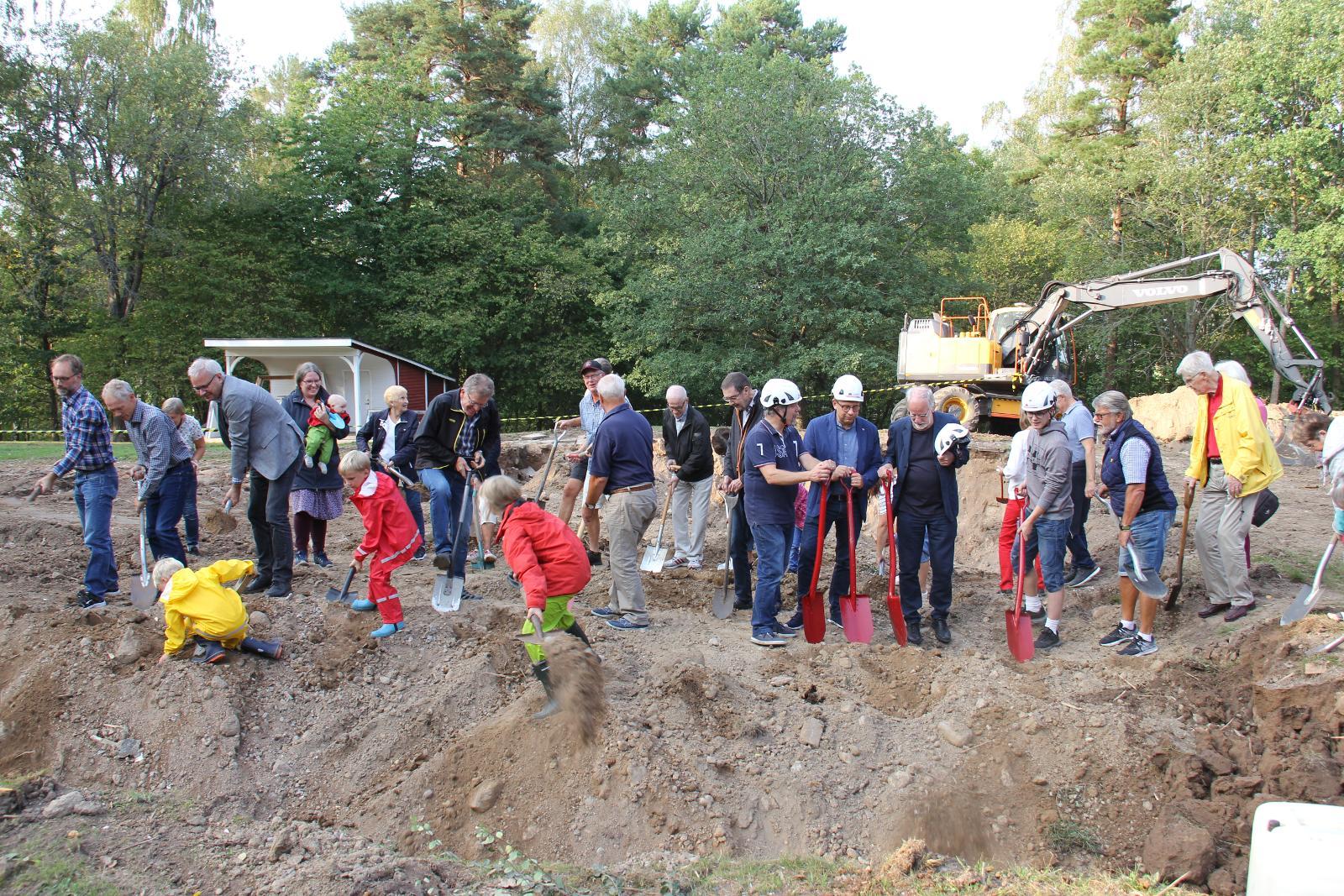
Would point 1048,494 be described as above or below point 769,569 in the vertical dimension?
above

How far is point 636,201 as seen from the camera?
83.8 feet

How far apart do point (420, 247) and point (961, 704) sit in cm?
2611

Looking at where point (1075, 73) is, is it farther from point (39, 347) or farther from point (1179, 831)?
point (39, 347)

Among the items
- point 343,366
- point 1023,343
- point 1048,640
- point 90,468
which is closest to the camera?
point 90,468

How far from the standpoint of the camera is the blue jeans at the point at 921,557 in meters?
6.28

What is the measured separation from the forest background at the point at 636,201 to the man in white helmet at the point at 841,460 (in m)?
15.4

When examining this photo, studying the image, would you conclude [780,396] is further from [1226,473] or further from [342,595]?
[342,595]

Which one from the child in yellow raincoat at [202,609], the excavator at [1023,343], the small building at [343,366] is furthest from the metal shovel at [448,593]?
the small building at [343,366]

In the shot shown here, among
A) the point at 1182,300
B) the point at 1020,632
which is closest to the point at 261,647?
the point at 1020,632

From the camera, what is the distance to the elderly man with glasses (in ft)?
23.3

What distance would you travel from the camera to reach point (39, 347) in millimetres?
28938

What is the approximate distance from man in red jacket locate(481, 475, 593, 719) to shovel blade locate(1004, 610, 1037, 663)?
10.1 feet

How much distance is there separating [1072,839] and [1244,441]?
3271 millimetres

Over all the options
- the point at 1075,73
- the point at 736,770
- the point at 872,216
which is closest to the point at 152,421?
the point at 736,770
